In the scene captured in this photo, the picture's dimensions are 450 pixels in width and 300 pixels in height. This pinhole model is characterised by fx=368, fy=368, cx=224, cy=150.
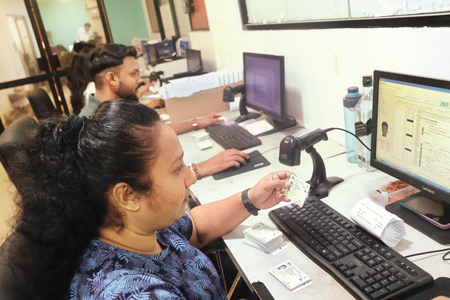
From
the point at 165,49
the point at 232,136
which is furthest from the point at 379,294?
the point at 165,49

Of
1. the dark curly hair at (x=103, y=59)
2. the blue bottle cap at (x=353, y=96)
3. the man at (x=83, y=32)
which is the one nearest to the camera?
the blue bottle cap at (x=353, y=96)

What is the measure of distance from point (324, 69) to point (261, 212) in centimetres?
86

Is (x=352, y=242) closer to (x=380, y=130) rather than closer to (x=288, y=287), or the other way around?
(x=288, y=287)

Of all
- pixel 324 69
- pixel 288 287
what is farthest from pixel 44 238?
pixel 324 69

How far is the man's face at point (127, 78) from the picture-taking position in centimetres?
240

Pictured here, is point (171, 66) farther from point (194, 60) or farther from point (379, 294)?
point (379, 294)

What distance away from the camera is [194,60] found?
357 centimetres

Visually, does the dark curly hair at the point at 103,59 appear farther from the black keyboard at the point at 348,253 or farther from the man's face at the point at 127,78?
the black keyboard at the point at 348,253

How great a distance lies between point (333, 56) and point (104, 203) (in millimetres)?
1273

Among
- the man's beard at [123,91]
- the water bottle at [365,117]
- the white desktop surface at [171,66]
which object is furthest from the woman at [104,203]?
the white desktop surface at [171,66]

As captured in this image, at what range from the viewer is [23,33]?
525 cm

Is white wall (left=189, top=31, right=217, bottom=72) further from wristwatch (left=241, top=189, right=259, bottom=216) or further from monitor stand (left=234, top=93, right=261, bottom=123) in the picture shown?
wristwatch (left=241, top=189, right=259, bottom=216)

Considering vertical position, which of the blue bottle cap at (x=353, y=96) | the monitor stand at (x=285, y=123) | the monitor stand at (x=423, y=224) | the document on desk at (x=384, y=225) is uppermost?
the blue bottle cap at (x=353, y=96)

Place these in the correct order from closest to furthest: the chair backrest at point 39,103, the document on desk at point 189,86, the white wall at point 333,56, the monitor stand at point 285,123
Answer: the white wall at point 333,56 → the monitor stand at point 285,123 → the document on desk at point 189,86 → the chair backrest at point 39,103
